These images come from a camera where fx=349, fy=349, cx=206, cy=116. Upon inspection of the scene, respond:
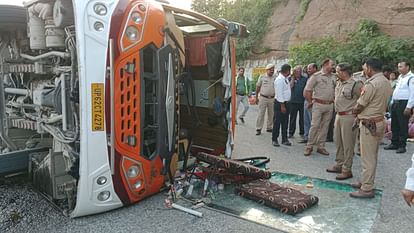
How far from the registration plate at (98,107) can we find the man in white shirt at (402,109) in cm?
559

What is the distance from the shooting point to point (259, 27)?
68.1ft

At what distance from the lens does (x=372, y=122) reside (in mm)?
4047

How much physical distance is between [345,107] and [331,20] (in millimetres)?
13952

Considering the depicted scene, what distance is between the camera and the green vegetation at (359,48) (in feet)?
41.8

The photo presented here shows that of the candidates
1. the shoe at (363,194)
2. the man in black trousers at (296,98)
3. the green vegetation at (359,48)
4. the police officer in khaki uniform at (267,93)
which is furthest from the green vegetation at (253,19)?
the shoe at (363,194)

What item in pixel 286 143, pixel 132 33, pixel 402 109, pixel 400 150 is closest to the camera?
pixel 132 33

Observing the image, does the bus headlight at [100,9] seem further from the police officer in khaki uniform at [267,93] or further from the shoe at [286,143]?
the police officer in khaki uniform at [267,93]

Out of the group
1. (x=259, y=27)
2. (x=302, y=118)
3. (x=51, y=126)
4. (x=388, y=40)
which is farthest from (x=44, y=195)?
(x=259, y=27)

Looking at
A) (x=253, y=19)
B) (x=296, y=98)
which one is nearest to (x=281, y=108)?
(x=296, y=98)

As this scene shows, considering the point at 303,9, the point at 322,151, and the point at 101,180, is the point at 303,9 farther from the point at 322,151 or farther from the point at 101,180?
the point at 101,180

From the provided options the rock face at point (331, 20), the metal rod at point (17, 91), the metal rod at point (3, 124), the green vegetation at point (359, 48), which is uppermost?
the rock face at point (331, 20)

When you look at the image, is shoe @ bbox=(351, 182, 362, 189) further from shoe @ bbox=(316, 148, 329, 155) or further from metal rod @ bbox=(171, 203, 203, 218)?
metal rod @ bbox=(171, 203, 203, 218)

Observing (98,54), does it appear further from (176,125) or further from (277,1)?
(277,1)

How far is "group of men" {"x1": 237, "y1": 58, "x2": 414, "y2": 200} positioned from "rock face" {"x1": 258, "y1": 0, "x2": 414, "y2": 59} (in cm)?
909
